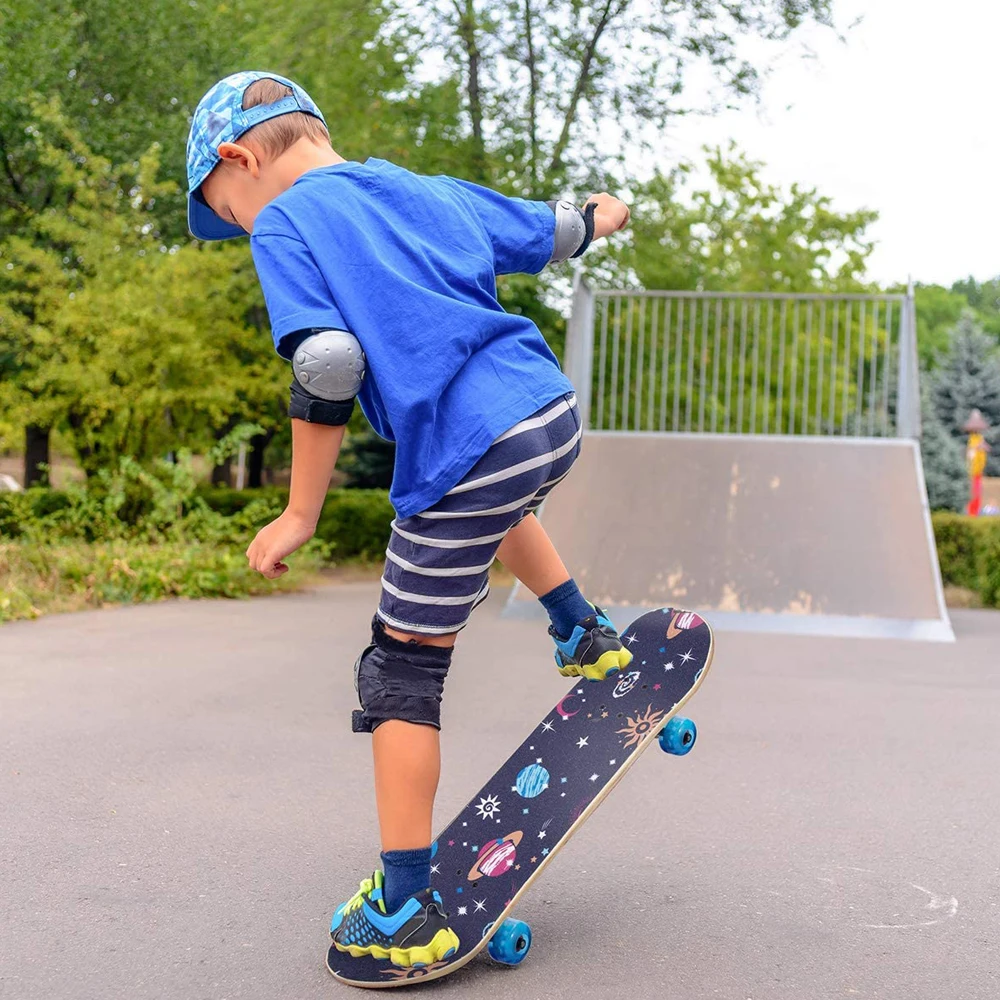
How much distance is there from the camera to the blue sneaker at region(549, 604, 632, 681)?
7.58ft

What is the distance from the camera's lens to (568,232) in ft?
7.52

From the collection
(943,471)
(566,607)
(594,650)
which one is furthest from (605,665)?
(943,471)

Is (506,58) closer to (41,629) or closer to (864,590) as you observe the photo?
(864,590)

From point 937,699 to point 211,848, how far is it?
3691mm

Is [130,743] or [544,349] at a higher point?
[544,349]

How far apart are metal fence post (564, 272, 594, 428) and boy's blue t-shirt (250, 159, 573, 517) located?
7.33 m

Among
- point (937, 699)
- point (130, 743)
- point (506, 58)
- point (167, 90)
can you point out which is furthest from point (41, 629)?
point (167, 90)

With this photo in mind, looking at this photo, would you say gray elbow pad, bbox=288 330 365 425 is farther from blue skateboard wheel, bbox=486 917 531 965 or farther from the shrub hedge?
the shrub hedge

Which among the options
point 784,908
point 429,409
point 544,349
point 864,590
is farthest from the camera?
point 864,590

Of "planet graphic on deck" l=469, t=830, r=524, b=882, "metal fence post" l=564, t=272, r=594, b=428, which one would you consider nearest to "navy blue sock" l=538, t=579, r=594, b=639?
"planet graphic on deck" l=469, t=830, r=524, b=882

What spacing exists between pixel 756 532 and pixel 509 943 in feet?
21.9

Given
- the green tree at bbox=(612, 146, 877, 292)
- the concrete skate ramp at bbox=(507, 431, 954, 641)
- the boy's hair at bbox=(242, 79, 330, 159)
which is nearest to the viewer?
the boy's hair at bbox=(242, 79, 330, 159)

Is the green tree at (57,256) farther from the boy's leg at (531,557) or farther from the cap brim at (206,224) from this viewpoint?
the boy's leg at (531,557)

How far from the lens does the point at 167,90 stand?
19.3 m
